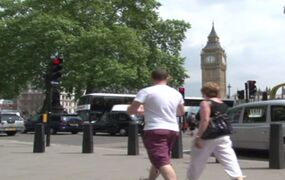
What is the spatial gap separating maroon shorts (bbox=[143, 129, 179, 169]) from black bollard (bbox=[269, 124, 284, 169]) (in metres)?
5.33

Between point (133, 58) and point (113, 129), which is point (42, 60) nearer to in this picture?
point (133, 58)

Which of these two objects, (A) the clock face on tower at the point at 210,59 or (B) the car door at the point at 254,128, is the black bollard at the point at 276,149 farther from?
(A) the clock face on tower at the point at 210,59

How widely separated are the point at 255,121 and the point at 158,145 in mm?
9672

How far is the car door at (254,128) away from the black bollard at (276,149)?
3459 mm

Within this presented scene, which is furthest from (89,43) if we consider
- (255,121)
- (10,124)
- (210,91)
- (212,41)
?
(212,41)

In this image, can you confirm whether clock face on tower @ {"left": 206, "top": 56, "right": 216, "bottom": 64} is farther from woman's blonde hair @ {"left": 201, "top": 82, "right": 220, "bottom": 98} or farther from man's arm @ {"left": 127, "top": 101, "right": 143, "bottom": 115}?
man's arm @ {"left": 127, "top": 101, "right": 143, "bottom": 115}

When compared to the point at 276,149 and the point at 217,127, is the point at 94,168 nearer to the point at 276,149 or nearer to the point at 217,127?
the point at 276,149

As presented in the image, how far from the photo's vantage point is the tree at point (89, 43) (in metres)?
51.5

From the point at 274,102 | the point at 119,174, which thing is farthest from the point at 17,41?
the point at 119,174

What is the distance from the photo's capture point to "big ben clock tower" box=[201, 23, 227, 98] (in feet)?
502

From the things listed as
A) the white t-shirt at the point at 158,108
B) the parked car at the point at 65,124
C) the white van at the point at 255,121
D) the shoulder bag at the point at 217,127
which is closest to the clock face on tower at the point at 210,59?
the parked car at the point at 65,124

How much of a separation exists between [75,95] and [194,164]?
4879 cm

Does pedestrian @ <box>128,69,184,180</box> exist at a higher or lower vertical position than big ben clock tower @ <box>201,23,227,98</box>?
lower

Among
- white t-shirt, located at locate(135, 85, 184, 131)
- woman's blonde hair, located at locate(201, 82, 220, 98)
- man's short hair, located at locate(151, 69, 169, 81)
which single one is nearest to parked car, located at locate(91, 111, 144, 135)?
woman's blonde hair, located at locate(201, 82, 220, 98)
